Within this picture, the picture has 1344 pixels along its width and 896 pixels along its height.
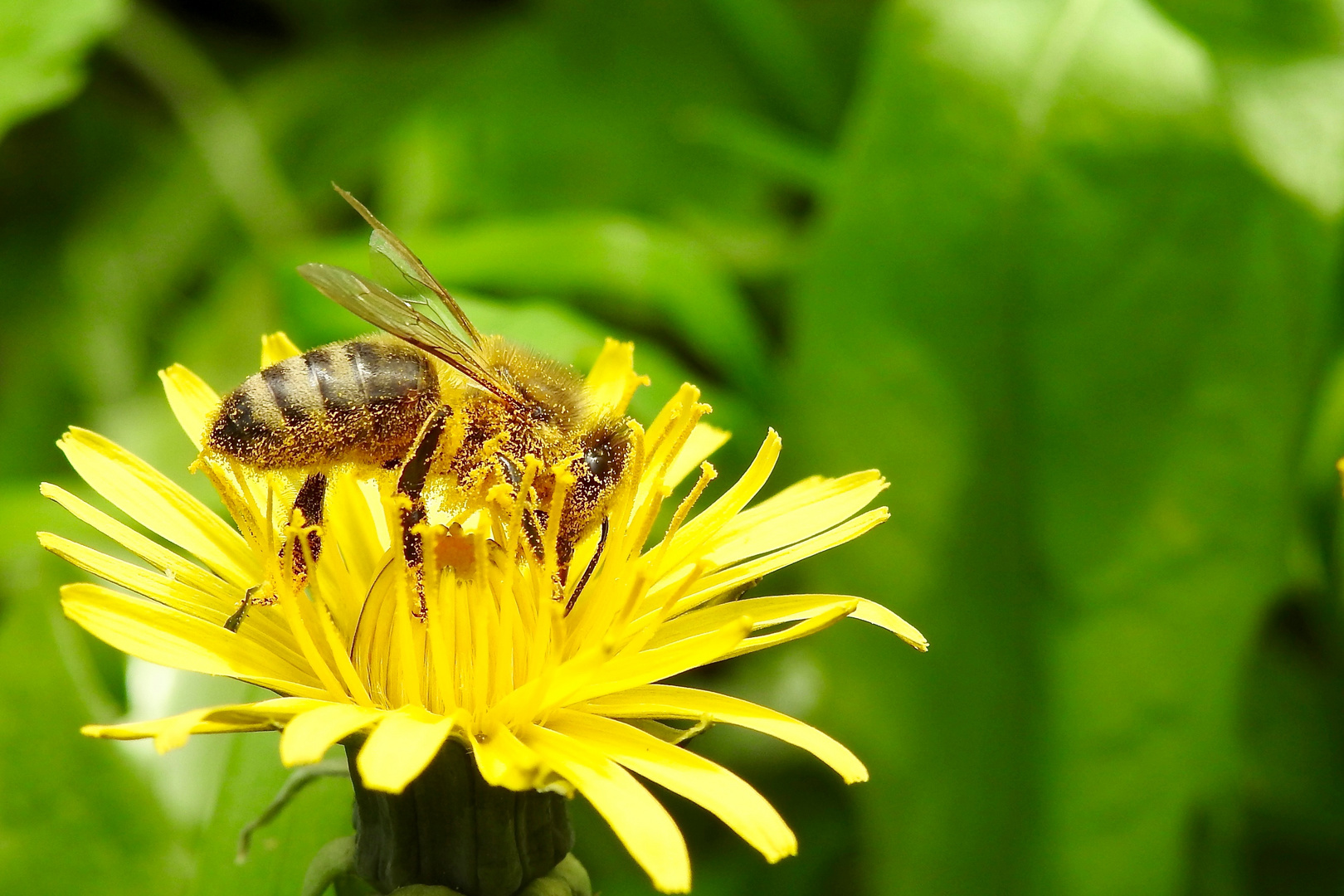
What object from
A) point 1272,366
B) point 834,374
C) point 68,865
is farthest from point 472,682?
point 1272,366

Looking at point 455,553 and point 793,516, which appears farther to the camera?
point 793,516

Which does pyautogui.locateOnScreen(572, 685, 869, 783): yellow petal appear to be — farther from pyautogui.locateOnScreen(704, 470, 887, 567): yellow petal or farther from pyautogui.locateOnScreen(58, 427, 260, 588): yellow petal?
pyautogui.locateOnScreen(58, 427, 260, 588): yellow petal

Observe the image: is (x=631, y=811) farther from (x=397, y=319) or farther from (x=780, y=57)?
(x=780, y=57)

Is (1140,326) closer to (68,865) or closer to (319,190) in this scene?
(68,865)

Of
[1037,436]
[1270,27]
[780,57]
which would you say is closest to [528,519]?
[1037,436]

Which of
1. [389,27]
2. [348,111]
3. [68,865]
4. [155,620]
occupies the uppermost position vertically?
[389,27]

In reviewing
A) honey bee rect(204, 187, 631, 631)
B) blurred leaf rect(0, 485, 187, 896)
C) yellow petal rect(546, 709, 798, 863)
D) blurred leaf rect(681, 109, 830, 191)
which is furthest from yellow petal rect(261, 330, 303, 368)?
blurred leaf rect(681, 109, 830, 191)
